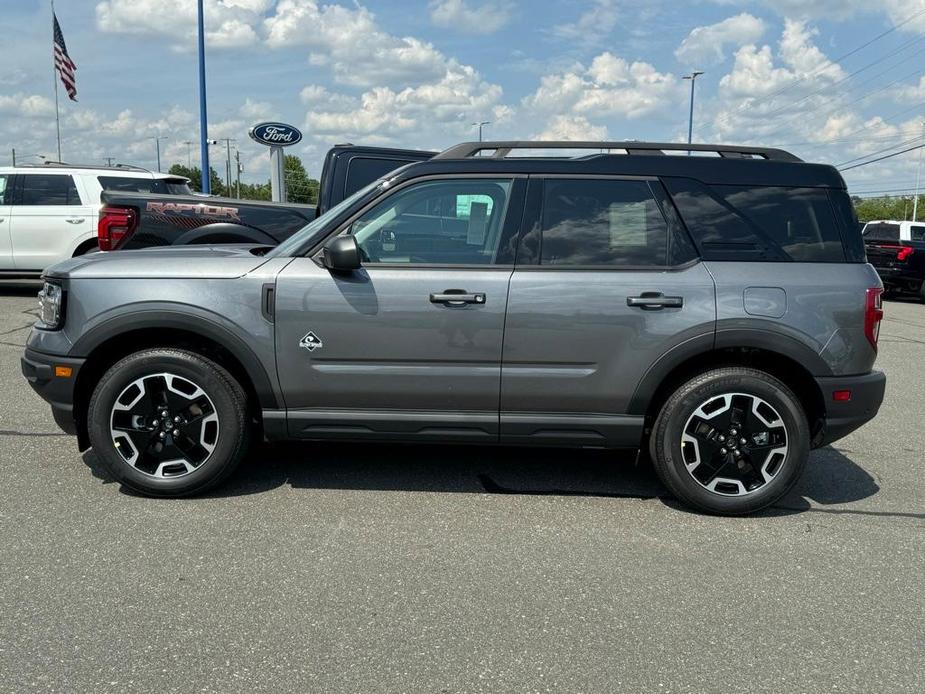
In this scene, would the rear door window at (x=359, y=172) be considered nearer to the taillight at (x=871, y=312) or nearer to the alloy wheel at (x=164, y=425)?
the alloy wheel at (x=164, y=425)

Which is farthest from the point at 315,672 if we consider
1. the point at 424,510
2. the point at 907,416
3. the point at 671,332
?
the point at 907,416

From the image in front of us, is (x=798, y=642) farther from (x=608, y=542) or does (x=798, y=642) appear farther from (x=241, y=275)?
(x=241, y=275)

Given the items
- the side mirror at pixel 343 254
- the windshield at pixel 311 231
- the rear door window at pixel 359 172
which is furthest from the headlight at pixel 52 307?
the rear door window at pixel 359 172

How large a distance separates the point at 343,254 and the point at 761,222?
2.19 meters

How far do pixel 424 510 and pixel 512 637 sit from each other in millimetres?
1340

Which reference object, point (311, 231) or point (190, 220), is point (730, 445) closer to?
point (311, 231)

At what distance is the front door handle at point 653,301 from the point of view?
414 centimetres

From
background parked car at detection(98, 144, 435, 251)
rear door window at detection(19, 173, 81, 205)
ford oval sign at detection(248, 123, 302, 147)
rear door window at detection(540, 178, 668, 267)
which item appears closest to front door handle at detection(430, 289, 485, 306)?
rear door window at detection(540, 178, 668, 267)

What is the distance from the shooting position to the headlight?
430 cm

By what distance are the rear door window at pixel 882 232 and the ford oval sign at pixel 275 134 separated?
13.2m

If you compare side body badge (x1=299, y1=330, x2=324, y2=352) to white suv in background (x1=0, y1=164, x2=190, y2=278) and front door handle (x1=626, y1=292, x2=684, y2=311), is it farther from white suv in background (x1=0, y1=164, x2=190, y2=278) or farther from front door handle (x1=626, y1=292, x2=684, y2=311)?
white suv in background (x1=0, y1=164, x2=190, y2=278)

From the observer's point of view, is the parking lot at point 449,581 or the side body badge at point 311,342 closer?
the parking lot at point 449,581

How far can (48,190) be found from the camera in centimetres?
1252

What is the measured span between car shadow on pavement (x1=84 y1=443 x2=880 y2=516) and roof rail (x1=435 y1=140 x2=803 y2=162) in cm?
181
